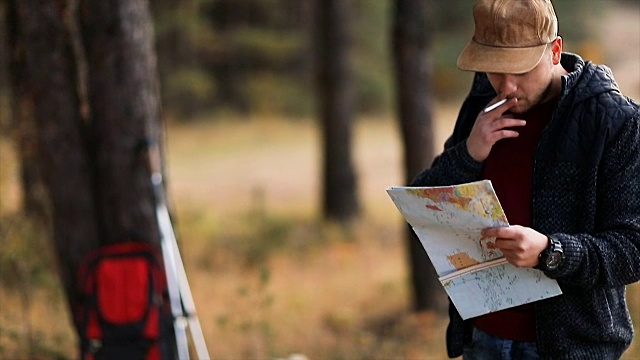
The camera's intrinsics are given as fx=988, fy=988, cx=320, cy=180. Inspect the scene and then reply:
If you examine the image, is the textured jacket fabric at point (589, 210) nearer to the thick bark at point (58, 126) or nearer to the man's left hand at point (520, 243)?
the man's left hand at point (520, 243)

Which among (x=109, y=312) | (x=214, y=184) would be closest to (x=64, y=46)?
(x=109, y=312)

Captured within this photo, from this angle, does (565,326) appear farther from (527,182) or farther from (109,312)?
(109,312)

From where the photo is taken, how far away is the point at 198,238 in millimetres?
11789

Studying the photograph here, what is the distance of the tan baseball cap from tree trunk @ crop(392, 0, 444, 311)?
451 cm

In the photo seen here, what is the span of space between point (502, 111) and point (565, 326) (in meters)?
0.61

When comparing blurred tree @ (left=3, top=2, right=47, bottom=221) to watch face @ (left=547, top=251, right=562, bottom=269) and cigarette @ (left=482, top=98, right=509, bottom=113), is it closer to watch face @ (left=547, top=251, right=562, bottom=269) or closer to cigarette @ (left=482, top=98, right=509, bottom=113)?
cigarette @ (left=482, top=98, right=509, bottom=113)

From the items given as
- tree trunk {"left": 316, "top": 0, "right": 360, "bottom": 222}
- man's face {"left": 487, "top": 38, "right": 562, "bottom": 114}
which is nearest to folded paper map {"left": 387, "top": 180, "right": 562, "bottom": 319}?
man's face {"left": 487, "top": 38, "right": 562, "bottom": 114}

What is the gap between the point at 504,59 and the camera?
2604 millimetres

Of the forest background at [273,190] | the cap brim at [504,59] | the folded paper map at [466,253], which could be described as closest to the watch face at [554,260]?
the folded paper map at [466,253]

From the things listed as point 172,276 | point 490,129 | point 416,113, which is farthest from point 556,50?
point 416,113

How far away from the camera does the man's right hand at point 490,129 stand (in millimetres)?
2668

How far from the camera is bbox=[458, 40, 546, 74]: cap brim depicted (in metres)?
2.58

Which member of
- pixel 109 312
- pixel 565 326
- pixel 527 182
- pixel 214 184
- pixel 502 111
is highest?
pixel 502 111

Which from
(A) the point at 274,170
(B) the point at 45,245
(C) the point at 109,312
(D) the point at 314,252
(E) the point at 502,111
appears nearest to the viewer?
(E) the point at 502,111
